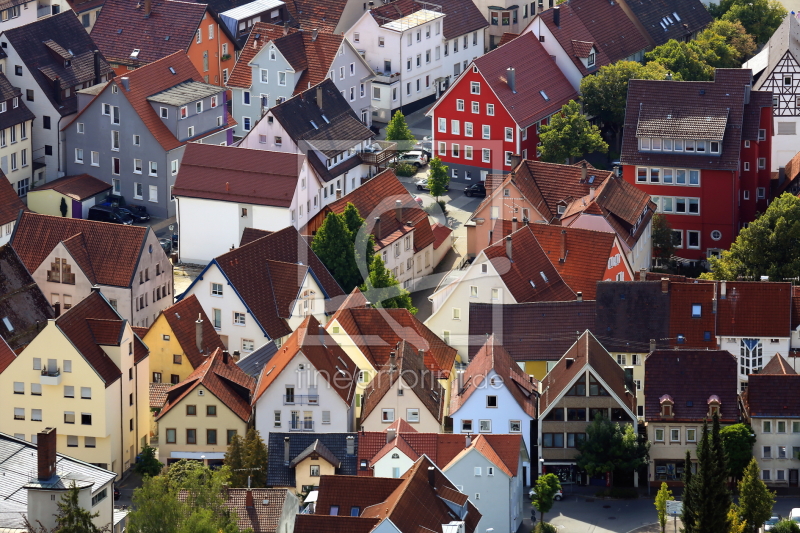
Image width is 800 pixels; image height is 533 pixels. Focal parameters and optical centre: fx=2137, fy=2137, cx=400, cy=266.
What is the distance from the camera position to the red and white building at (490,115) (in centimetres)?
14962

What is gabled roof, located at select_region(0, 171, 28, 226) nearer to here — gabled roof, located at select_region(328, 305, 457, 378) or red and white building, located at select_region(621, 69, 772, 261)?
gabled roof, located at select_region(328, 305, 457, 378)

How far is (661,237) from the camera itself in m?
136

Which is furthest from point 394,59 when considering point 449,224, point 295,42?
point 449,224

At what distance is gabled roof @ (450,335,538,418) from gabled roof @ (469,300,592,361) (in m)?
2.93

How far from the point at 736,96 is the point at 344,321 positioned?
124 feet

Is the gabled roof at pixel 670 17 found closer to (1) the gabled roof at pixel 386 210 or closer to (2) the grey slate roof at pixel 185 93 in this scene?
(2) the grey slate roof at pixel 185 93

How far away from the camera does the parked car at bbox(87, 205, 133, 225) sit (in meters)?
143

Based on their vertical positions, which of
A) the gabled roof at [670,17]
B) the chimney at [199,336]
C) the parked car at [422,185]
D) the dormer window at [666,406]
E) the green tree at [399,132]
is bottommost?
the dormer window at [666,406]

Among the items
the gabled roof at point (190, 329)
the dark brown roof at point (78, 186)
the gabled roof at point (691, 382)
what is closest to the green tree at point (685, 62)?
the dark brown roof at point (78, 186)

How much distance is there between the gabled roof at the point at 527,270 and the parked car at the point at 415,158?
27.8 meters

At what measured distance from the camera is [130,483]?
4353 inches

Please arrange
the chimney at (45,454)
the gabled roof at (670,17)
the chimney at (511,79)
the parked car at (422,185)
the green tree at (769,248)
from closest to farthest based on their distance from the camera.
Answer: the chimney at (45,454) → the green tree at (769,248) → the parked car at (422,185) → the chimney at (511,79) → the gabled roof at (670,17)

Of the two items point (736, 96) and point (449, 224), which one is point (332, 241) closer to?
point (449, 224)

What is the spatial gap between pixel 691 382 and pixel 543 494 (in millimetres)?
11374
